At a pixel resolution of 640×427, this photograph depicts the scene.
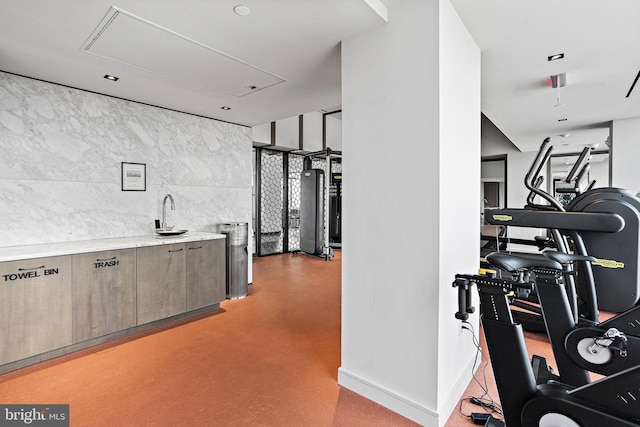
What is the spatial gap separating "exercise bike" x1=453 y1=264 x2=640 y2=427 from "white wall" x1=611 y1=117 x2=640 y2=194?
515cm

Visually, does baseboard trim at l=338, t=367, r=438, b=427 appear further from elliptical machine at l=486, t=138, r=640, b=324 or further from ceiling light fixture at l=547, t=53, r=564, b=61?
ceiling light fixture at l=547, t=53, r=564, b=61

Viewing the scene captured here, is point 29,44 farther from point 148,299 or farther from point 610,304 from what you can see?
point 610,304

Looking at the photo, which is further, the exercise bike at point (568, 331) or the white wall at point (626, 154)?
the white wall at point (626, 154)

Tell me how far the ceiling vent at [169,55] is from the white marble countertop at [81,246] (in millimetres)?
1718

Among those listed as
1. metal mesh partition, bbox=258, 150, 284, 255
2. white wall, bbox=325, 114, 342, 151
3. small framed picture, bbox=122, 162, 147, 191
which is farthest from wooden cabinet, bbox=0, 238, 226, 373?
white wall, bbox=325, 114, 342, 151

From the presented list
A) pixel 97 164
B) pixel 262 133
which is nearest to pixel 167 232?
pixel 97 164

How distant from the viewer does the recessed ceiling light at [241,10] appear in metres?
2.04

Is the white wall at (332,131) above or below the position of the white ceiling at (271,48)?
above

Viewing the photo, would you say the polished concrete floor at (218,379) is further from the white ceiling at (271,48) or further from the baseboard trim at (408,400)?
the white ceiling at (271,48)

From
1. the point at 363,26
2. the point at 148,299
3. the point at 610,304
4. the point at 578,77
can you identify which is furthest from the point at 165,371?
the point at 578,77

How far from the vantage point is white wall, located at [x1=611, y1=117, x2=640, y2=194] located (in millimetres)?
4969

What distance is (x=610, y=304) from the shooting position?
2127 millimetres

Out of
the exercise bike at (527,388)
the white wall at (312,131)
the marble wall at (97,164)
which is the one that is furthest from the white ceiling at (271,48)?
the white wall at (312,131)

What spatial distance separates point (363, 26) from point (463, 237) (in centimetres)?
165
